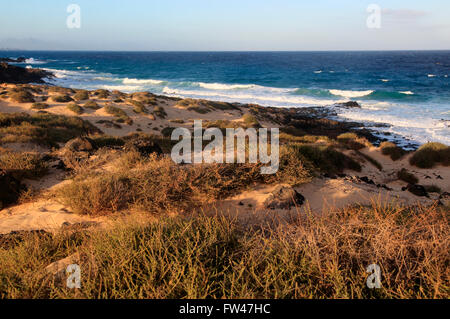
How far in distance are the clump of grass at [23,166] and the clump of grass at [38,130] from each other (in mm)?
3200

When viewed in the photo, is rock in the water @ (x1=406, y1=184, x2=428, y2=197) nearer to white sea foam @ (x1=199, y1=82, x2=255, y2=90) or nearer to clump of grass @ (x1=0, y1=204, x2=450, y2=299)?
clump of grass @ (x1=0, y1=204, x2=450, y2=299)

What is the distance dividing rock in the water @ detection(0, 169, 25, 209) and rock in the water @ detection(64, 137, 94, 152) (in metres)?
2.78

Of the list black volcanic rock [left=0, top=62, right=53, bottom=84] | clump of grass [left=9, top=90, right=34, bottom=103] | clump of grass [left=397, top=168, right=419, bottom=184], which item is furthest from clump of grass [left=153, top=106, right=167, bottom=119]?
black volcanic rock [left=0, top=62, right=53, bottom=84]

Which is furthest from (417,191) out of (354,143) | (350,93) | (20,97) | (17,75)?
(17,75)

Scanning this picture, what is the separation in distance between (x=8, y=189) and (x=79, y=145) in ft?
11.4

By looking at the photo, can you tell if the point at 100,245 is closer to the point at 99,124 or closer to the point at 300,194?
the point at 300,194

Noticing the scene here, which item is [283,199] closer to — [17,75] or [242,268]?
[242,268]

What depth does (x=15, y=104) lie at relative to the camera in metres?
19.8

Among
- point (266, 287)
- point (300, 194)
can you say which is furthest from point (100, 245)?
point (300, 194)

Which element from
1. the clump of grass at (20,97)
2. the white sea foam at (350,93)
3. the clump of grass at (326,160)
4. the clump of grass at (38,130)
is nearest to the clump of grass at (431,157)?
the clump of grass at (326,160)

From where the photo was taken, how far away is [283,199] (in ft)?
18.6

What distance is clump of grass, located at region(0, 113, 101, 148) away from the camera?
982cm

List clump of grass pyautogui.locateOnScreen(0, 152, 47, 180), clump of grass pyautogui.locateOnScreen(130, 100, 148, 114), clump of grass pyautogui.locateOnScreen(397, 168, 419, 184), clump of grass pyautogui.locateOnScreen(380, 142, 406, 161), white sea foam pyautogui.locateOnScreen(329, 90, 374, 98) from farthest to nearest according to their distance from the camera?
white sea foam pyautogui.locateOnScreen(329, 90, 374, 98), clump of grass pyautogui.locateOnScreen(130, 100, 148, 114), clump of grass pyautogui.locateOnScreen(380, 142, 406, 161), clump of grass pyautogui.locateOnScreen(397, 168, 419, 184), clump of grass pyautogui.locateOnScreen(0, 152, 47, 180)

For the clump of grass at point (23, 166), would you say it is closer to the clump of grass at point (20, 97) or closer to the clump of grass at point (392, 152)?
the clump of grass at point (392, 152)
